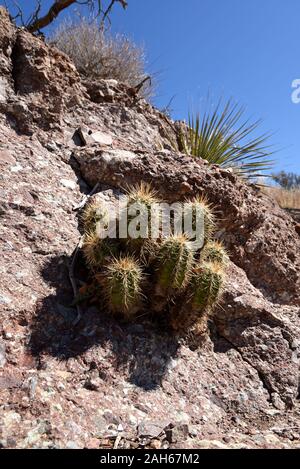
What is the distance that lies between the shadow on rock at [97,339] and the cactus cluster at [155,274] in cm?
11

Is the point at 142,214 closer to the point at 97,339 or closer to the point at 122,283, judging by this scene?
the point at 122,283

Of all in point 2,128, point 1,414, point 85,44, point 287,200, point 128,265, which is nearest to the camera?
point 1,414

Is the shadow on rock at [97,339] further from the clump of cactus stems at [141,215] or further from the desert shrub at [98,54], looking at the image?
the desert shrub at [98,54]

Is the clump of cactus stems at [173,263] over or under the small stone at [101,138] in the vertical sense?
under

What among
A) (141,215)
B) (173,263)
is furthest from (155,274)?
(141,215)

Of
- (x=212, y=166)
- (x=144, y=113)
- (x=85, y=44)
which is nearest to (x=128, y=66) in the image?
(x=85, y=44)

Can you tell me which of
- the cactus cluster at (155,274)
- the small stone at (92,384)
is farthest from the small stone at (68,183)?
the small stone at (92,384)

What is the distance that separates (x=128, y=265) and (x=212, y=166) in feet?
6.30

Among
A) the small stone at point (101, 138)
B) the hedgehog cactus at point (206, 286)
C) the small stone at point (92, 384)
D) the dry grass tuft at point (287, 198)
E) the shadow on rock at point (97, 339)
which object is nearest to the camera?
the small stone at point (92, 384)

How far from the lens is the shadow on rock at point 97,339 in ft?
8.31

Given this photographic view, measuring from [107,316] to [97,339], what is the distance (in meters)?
0.19

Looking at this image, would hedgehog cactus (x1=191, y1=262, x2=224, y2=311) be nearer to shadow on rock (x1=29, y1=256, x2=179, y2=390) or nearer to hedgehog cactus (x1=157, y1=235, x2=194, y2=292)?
hedgehog cactus (x1=157, y1=235, x2=194, y2=292)
